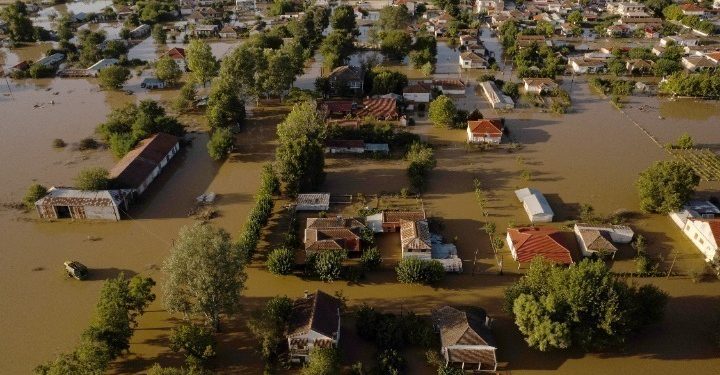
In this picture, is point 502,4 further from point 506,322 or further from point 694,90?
point 506,322

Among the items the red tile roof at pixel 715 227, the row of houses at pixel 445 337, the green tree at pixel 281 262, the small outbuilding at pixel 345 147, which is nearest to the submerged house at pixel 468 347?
the row of houses at pixel 445 337

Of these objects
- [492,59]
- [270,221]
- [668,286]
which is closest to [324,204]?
[270,221]

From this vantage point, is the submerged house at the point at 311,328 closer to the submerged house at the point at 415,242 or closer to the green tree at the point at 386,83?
the submerged house at the point at 415,242

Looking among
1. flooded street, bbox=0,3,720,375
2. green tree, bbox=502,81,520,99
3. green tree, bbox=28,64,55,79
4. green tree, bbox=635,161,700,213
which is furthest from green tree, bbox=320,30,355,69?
green tree, bbox=635,161,700,213

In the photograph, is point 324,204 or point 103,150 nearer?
point 324,204

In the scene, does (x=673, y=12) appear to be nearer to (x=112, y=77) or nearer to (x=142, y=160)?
(x=112, y=77)

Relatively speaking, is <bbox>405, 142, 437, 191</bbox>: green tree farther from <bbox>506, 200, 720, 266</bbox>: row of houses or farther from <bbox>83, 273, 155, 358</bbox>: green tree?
<bbox>83, 273, 155, 358</bbox>: green tree

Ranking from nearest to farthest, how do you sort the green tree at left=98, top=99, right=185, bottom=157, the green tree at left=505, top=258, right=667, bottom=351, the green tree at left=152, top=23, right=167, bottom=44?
the green tree at left=505, top=258, right=667, bottom=351, the green tree at left=98, top=99, right=185, bottom=157, the green tree at left=152, top=23, right=167, bottom=44

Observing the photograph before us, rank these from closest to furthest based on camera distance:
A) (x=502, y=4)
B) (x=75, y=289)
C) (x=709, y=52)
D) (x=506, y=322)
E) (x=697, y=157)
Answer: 1. (x=506, y=322)
2. (x=75, y=289)
3. (x=697, y=157)
4. (x=709, y=52)
5. (x=502, y=4)
